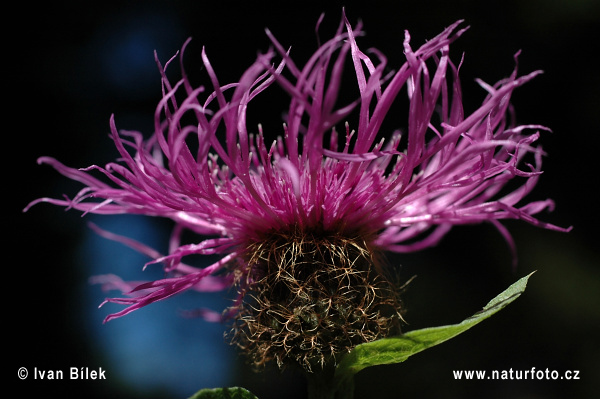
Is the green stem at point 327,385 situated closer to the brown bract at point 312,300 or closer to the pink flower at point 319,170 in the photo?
the brown bract at point 312,300

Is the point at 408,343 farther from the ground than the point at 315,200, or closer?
closer

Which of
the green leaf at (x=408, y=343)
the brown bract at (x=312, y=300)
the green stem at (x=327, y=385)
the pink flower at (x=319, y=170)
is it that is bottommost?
the green stem at (x=327, y=385)

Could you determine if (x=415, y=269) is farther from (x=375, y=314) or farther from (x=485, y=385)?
(x=375, y=314)

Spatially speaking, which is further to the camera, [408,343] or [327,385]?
[327,385]

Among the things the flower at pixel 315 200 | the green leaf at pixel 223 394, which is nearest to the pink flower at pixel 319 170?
the flower at pixel 315 200

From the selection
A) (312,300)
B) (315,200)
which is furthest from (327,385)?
(315,200)

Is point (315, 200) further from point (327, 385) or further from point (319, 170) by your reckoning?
point (327, 385)

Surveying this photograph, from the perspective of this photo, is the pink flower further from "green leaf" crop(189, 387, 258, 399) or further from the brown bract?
"green leaf" crop(189, 387, 258, 399)
